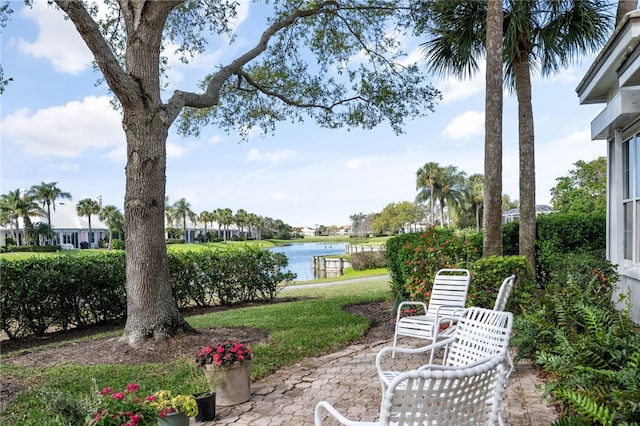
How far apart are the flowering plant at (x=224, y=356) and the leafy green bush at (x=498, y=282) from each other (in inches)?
139

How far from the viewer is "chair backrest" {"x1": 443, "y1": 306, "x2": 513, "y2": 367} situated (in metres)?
2.94

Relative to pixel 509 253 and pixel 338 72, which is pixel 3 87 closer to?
pixel 338 72

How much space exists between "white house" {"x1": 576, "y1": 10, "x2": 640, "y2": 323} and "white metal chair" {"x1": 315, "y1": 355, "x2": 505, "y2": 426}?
415 cm

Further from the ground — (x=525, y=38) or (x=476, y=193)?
(x=476, y=193)

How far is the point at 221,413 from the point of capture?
3820 millimetres

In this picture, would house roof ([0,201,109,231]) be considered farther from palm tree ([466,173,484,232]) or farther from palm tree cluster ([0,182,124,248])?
palm tree ([466,173,484,232])

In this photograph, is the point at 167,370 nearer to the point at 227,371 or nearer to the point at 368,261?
the point at 227,371

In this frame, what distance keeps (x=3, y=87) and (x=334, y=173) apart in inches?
1145

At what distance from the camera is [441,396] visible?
185cm

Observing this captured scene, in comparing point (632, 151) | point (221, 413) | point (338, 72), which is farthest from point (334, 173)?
point (221, 413)

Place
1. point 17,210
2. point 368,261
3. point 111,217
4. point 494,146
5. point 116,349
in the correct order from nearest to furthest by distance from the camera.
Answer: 1. point 116,349
2. point 494,146
3. point 368,261
4. point 17,210
5. point 111,217

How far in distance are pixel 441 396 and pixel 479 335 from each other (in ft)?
4.72

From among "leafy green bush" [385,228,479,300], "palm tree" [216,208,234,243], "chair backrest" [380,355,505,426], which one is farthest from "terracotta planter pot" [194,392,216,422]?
"palm tree" [216,208,234,243]

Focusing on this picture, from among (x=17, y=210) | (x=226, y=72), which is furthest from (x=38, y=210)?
(x=226, y=72)
